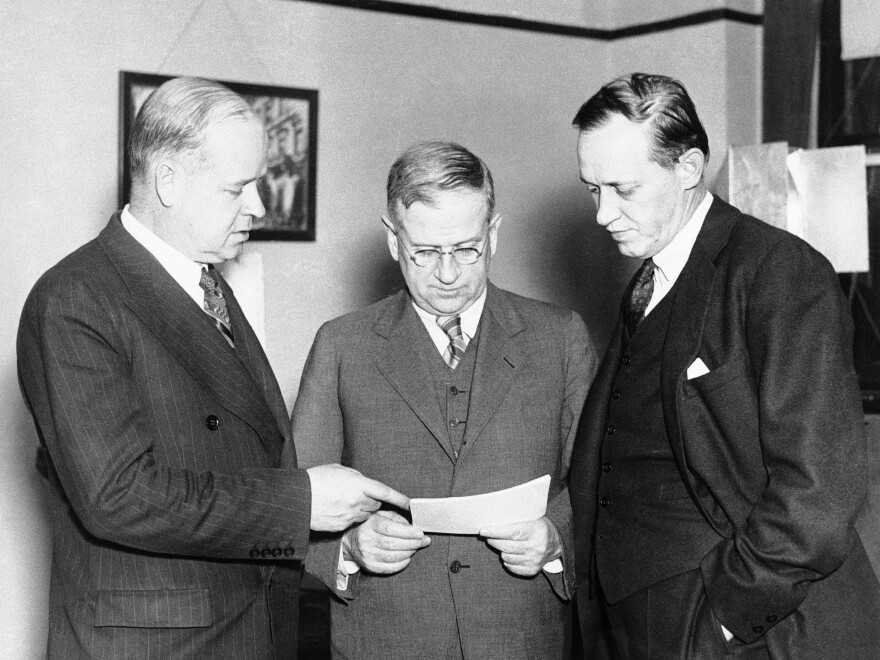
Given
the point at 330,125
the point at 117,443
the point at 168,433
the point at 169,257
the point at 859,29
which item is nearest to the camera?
the point at 117,443

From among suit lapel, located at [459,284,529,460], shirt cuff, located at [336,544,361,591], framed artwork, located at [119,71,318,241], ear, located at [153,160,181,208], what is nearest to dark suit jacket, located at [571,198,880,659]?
suit lapel, located at [459,284,529,460]

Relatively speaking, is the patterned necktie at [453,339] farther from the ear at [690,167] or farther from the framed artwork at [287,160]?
the framed artwork at [287,160]

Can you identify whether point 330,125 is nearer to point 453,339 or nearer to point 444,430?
point 453,339

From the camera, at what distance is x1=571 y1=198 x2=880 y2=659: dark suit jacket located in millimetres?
1999

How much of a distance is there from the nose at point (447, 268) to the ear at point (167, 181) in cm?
60

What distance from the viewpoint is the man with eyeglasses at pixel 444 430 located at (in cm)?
240

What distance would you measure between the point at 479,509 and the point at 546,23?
369 cm

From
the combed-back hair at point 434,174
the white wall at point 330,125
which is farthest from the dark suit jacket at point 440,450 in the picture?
the white wall at point 330,125

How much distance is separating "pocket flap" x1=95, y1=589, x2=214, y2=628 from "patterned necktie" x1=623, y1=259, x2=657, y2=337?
1.05 meters

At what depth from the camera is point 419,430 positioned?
2455 millimetres

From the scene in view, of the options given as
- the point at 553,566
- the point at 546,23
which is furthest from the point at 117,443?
the point at 546,23

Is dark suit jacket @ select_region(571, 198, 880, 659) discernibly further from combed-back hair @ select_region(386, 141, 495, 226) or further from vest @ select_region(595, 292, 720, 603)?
combed-back hair @ select_region(386, 141, 495, 226)

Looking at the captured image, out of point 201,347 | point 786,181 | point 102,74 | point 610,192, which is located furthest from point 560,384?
point 102,74

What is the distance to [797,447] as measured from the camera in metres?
1.99
